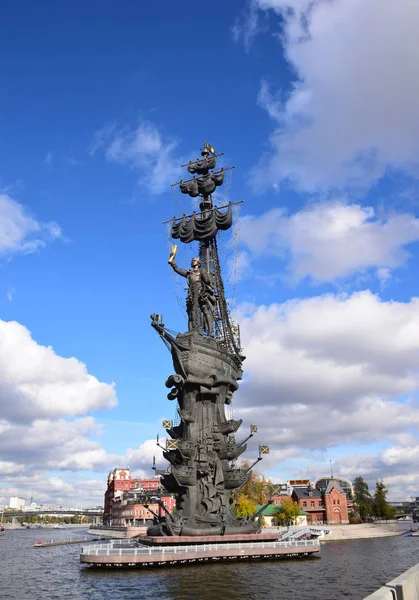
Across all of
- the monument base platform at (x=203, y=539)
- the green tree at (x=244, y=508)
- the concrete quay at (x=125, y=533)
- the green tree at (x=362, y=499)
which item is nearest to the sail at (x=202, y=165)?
the monument base platform at (x=203, y=539)

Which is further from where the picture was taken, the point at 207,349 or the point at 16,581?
the point at 207,349

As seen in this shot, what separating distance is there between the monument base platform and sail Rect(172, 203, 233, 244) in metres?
41.6

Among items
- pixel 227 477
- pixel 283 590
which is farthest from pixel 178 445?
pixel 283 590

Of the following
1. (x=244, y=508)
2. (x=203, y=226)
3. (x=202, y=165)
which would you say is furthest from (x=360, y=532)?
(x=202, y=165)

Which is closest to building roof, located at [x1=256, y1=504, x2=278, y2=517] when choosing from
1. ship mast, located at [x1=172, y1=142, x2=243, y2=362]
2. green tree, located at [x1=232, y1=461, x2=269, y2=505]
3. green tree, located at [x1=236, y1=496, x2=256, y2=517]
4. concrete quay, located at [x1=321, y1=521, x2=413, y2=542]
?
green tree, located at [x1=232, y1=461, x2=269, y2=505]

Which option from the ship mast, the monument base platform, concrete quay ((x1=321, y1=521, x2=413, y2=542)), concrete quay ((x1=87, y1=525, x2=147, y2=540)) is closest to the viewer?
the monument base platform

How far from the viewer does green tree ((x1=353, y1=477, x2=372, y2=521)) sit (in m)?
126

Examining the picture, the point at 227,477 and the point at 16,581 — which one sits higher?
the point at 227,477

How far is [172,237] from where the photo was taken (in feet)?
261

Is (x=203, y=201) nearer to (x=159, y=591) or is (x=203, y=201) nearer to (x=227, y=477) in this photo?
(x=227, y=477)

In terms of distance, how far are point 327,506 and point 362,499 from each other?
11387 mm

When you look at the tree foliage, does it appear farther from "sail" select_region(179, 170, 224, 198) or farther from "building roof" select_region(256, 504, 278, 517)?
"sail" select_region(179, 170, 224, 198)

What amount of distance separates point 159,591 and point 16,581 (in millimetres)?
17016

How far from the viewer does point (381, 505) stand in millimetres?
130875
